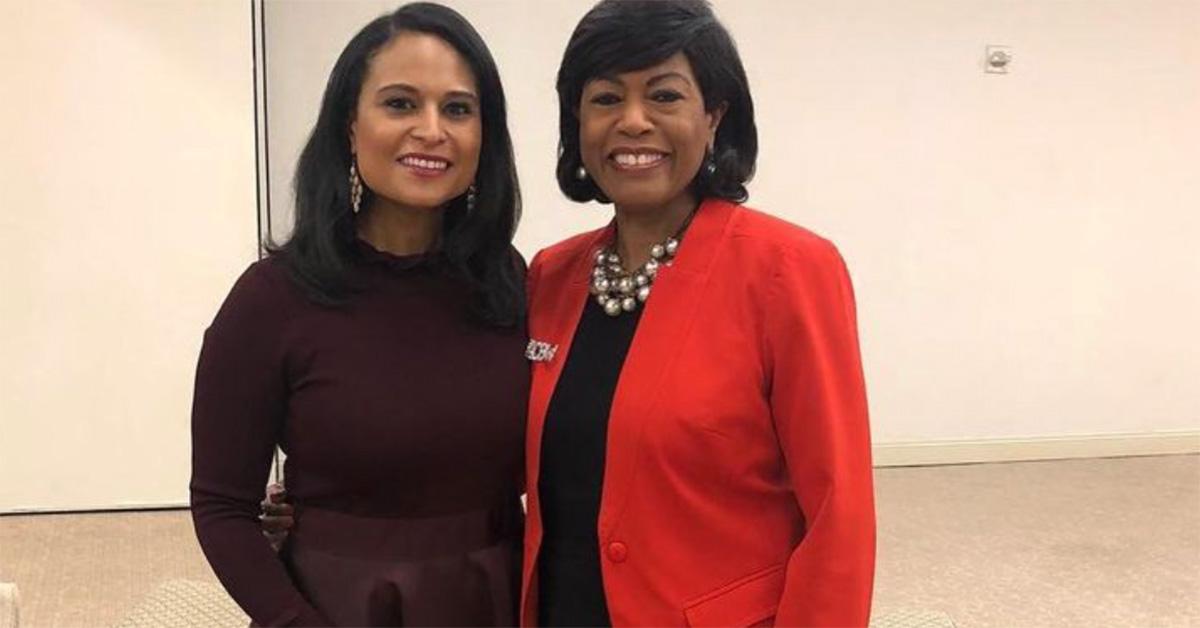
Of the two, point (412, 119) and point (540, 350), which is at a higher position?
point (412, 119)

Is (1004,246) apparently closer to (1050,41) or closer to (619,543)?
(1050,41)

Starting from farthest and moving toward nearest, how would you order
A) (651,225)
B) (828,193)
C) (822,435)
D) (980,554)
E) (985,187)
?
(985,187) < (828,193) < (980,554) < (651,225) < (822,435)

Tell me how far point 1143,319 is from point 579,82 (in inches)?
170

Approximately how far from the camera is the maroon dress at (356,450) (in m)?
1.38

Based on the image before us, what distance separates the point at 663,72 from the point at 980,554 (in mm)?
2736

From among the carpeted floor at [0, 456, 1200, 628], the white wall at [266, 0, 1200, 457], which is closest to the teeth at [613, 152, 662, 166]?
the carpeted floor at [0, 456, 1200, 628]

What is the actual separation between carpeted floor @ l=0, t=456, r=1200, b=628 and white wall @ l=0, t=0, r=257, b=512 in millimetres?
228

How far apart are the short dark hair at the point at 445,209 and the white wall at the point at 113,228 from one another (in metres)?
2.43

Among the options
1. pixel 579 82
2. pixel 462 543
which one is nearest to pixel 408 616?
pixel 462 543

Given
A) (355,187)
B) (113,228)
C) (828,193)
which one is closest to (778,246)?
(355,187)

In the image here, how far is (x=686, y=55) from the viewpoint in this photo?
140 cm

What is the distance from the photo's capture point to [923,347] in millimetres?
4801

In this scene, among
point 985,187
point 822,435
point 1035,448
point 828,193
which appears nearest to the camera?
point 822,435

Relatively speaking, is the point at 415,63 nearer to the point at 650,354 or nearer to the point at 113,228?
the point at 650,354
